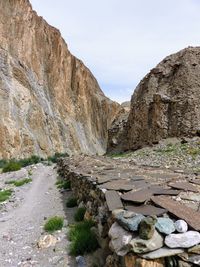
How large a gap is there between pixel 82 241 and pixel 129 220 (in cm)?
255

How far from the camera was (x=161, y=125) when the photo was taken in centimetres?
3772

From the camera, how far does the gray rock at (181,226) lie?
479cm

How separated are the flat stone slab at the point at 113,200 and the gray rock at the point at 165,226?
1.12 meters

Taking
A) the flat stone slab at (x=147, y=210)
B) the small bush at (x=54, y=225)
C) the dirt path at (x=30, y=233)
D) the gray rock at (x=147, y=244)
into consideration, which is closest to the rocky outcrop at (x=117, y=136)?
the dirt path at (x=30, y=233)

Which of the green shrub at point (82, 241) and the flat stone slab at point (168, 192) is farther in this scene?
the green shrub at point (82, 241)

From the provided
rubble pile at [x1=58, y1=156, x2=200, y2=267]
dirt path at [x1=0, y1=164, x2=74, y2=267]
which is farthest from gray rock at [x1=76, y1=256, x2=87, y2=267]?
rubble pile at [x1=58, y1=156, x2=200, y2=267]

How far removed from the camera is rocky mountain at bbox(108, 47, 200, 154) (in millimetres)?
36531

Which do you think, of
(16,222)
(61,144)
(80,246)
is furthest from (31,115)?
(80,246)

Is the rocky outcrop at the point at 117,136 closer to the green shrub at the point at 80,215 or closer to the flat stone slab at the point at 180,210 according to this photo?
the green shrub at the point at 80,215

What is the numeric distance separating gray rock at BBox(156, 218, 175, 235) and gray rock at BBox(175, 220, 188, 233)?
58mm

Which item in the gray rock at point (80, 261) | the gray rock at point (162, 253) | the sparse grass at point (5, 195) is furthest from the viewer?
the sparse grass at point (5, 195)

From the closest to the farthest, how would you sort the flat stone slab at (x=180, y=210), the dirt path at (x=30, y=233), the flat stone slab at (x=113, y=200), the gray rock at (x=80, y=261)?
the flat stone slab at (x=180, y=210)
the flat stone slab at (x=113, y=200)
the gray rock at (x=80, y=261)
the dirt path at (x=30, y=233)

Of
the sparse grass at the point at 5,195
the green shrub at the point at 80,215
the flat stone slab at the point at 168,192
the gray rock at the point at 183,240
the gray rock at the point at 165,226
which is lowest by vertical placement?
the sparse grass at the point at 5,195

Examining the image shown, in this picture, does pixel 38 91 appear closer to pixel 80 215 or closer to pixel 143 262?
pixel 80 215
